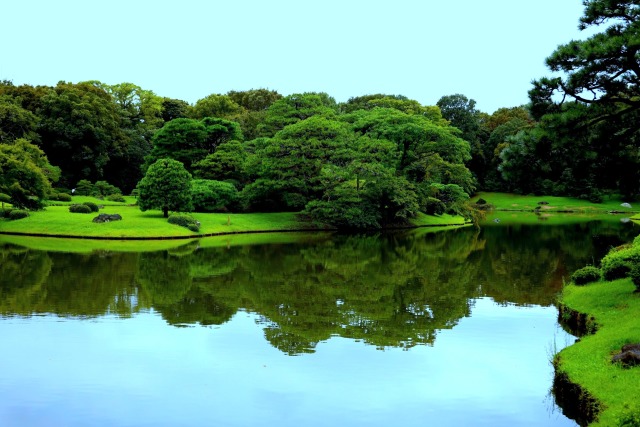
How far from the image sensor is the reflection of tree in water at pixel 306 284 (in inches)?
A: 667

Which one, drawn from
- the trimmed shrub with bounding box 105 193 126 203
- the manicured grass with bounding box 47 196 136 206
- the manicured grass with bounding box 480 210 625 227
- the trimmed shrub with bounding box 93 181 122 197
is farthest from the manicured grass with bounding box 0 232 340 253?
the manicured grass with bounding box 480 210 625 227

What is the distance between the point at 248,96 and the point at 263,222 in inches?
1905

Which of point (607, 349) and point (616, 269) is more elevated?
point (616, 269)

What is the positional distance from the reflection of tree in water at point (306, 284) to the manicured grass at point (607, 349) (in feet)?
12.0

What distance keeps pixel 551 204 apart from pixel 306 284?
63.7 metres

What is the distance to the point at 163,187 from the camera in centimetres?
3991

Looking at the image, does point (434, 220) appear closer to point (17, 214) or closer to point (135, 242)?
point (135, 242)

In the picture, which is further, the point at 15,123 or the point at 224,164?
the point at 15,123

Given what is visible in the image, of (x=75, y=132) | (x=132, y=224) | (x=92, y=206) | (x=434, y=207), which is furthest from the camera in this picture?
(x=75, y=132)

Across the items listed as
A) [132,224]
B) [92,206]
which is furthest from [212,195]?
[132,224]

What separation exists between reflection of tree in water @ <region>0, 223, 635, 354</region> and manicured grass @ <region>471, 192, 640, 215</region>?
41.5 meters

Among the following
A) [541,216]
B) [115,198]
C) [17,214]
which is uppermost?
[115,198]

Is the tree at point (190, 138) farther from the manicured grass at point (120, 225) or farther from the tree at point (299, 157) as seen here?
the manicured grass at point (120, 225)

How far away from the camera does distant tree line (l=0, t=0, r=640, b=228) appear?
13500 mm
